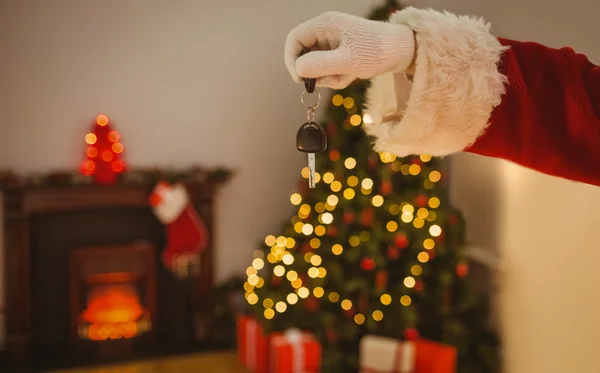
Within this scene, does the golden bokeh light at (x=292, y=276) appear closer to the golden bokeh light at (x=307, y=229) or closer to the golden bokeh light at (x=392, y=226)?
the golden bokeh light at (x=307, y=229)

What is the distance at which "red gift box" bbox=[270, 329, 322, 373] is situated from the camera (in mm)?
2828

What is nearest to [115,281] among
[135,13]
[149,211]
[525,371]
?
[149,211]

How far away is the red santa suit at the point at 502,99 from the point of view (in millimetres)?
685

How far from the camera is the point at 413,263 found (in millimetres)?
2793

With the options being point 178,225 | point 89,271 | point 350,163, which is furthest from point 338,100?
point 89,271

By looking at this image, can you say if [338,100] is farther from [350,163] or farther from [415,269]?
[415,269]

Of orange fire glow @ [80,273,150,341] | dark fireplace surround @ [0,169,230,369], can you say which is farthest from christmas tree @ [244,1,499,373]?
orange fire glow @ [80,273,150,341]

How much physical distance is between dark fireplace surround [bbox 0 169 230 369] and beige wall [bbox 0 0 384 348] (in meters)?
0.20

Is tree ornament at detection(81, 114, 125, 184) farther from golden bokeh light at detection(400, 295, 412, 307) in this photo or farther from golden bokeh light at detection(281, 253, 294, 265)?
golden bokeh light at detection(400, 295, 412, 307)

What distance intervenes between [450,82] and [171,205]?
2.66 meters

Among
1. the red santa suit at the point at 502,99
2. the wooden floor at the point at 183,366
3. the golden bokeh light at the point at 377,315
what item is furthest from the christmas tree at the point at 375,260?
the red santa suit at the point at 502,99

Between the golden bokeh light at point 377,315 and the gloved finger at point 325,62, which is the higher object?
the gloved finger at point 325,62

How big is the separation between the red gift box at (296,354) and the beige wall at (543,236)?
0.96 metres

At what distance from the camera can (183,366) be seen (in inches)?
127
